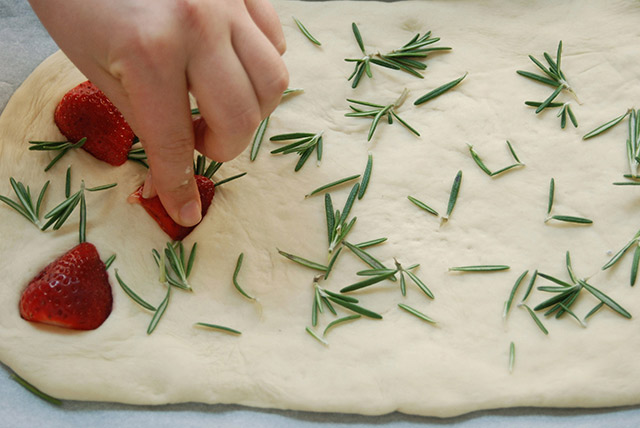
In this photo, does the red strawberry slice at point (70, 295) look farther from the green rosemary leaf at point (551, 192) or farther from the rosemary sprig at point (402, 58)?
Result: the green rosemary leaf at point (551, 192)

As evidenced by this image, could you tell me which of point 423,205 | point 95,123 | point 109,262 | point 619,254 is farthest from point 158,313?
point 619,254

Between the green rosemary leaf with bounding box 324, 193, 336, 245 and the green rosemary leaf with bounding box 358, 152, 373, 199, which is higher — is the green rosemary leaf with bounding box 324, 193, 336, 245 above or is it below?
above

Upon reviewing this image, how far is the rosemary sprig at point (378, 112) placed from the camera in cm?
155

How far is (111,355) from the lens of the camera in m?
1.29

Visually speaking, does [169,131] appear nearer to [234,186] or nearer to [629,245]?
[234,186]

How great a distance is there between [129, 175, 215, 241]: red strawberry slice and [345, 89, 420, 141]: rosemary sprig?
0.40 metres

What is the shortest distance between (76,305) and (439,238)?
79cm

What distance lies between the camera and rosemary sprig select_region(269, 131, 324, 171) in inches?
59.7

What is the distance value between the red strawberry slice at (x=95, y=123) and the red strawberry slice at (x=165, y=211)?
12 centimetres

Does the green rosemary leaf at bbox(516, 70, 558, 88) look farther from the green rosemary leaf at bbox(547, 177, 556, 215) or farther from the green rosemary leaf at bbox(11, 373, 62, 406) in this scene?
the green rosemary leaf at bbox(11, 373, 62, 406)

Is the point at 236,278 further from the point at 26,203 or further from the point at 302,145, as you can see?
the point at 26,203

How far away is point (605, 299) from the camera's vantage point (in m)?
1.32

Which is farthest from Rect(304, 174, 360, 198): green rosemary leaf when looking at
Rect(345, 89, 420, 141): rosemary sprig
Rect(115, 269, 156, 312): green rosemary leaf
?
Rect(115, 269, 156, 312): green rosemary leaf

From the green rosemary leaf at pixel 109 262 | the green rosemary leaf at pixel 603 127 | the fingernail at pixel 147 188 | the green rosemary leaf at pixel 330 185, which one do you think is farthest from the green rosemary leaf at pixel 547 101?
the green rosemary leaf at pixel 109 262
